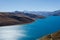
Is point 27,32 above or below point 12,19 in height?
below

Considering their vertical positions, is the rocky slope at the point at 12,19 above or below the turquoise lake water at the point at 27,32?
above

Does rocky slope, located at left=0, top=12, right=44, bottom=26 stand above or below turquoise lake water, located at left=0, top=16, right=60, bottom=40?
above

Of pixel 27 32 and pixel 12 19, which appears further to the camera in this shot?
pixel 12 19

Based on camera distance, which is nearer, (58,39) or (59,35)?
(58,39)

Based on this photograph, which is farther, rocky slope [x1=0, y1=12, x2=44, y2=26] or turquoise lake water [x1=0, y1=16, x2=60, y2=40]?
rocky slope [x1=0, y1=12, x2=44, y2=26]

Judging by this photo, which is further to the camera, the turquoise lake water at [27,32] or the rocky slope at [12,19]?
the rocky slope at [12,19]
